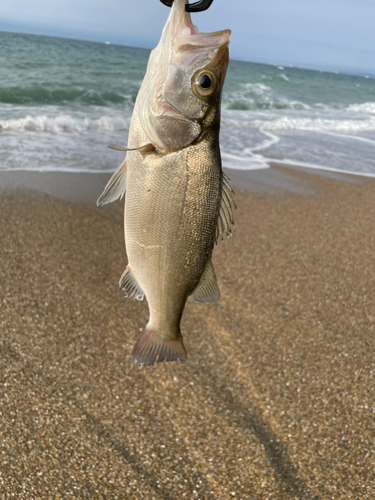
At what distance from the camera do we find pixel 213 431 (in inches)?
134

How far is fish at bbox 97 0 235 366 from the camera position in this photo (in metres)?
1.62

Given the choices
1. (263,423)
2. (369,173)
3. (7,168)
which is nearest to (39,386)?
(263,423)

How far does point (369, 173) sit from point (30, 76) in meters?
14.1

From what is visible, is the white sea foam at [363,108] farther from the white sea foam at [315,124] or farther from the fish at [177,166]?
the fish at [177,166]

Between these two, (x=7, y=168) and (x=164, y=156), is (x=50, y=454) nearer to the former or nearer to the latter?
(x=164, y=156)

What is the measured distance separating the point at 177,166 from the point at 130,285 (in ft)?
1.82

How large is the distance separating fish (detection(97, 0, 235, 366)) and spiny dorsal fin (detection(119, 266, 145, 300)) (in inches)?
3.6

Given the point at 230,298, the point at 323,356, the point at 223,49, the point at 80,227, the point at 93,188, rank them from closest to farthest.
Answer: the point at 223,49, the point at 323,356, the point at 230,298, the point at 80,227, the point at 93,188

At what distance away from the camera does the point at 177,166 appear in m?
1.64

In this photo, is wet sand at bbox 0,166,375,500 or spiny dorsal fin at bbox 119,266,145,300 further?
wet sand at bbox 0,166,375,500

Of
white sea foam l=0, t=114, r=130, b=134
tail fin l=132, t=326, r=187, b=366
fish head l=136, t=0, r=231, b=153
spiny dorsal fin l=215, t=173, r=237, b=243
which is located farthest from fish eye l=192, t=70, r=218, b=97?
white sea foam l=0, t=114, r=130, b=134

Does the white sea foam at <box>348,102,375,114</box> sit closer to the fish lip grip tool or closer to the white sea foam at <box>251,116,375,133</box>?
the white sea foam at <box>251,116,375,133</box>

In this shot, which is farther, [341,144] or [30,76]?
[30,76]

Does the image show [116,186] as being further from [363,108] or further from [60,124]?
[363,108]
